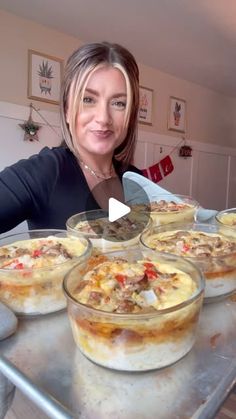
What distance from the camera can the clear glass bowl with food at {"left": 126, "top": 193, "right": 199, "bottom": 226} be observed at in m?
0.70

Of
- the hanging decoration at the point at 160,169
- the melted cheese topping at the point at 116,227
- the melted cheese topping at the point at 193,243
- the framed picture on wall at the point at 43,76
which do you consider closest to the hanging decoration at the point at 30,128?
the framed picture on wall at the point at 43,76

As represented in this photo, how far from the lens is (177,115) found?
11.0 feet

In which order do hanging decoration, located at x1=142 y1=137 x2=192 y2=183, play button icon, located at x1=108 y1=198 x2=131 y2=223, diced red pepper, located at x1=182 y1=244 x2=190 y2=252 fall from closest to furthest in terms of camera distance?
diced red pepper, located at x1=182 y1=244 x2=190 y2=252, play button icon, located at x1=108 y1=198 x2=131 y2=223, hanging decoration, located at x1=142 y1=137 x2=192 y2=183

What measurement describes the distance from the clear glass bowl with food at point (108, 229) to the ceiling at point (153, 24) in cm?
164

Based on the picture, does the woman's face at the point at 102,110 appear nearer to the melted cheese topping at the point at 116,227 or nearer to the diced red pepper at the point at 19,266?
the melted cheese topping at the point at 116,227

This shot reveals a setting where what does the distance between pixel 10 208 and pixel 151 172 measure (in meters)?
2.08

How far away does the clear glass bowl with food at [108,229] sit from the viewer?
0.56 metres

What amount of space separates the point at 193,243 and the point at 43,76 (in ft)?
6.46

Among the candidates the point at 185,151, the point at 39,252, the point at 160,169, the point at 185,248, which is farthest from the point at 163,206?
the point at 185,151

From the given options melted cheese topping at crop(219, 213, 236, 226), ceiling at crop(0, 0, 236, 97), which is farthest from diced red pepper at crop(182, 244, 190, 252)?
ceiling at crop(0, 0, 236, 97)

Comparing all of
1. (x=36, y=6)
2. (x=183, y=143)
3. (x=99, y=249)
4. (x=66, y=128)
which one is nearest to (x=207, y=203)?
(x=183, y=143)

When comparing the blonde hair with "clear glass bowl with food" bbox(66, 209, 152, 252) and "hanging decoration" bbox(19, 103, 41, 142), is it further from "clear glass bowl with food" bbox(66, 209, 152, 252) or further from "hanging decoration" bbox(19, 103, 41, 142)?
"hanging decoration" bbox(19, 103, 41, 142)

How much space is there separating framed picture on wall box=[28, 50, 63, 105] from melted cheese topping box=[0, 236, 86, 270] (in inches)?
70.5

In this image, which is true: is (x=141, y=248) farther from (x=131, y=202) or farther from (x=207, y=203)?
(x=207, y=203)
